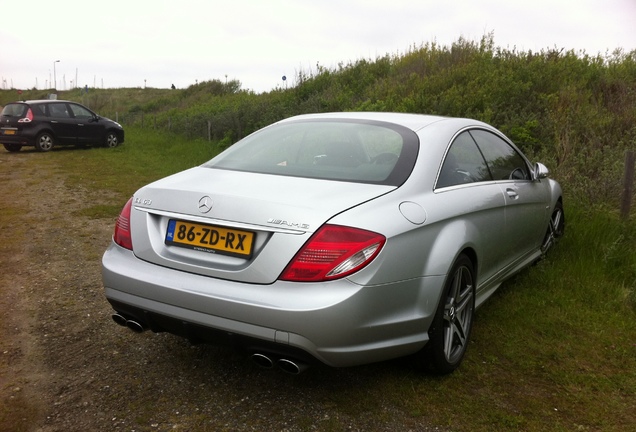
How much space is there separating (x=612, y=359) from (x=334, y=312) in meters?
2.31

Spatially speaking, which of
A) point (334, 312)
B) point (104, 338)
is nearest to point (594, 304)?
point (334, 312)

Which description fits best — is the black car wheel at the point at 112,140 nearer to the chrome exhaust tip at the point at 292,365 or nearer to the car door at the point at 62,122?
the car door at the point at 62,122

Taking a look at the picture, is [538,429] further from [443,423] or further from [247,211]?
[247,211]

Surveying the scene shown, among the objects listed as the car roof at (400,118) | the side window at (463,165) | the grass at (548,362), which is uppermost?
the car roof at (400,118)

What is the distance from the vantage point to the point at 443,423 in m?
3.00

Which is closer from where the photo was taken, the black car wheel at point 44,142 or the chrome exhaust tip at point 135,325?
the chrome exhaust tip at point 135,325

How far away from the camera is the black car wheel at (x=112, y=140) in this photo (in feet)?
61.2

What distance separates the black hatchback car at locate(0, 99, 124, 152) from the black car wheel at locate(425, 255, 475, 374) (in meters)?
16.3

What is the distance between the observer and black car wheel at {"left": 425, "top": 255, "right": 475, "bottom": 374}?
3236mm

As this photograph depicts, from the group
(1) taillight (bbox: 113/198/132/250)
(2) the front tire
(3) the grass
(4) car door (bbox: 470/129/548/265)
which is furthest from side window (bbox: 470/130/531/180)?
(2) the front tire

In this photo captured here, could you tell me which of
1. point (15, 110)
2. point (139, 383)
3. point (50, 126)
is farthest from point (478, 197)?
point (15, 110)

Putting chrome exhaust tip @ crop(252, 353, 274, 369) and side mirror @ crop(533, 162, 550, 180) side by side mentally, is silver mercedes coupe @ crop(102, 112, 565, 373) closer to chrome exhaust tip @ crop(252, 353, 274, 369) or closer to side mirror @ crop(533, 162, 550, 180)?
chrome exhaust tip @ crop(252, 353, 274, 369)

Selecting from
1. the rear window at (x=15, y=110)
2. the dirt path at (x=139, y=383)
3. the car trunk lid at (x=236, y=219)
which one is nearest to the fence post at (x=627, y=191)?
the dirt path at (x=139, y=383)

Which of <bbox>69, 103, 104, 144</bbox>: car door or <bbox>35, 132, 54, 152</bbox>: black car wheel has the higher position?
<bbox>69, 103, 104, 144</bbox>: car door
